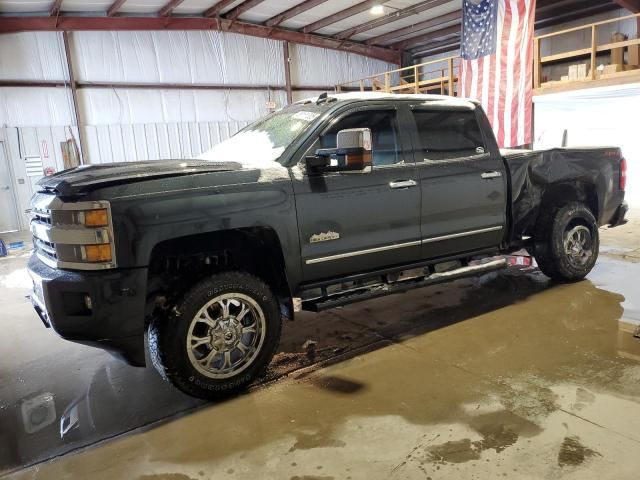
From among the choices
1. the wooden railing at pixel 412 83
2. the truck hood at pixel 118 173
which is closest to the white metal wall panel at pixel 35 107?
the wooden railing at pixel 412 83

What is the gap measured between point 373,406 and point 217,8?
46.3ft

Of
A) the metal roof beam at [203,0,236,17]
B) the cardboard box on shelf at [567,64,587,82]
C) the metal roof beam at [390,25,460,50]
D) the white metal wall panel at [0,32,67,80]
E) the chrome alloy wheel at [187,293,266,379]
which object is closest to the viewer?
the chrome alloy wheel at [187,293,266,379]

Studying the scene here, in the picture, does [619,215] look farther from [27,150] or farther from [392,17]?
[27,150]

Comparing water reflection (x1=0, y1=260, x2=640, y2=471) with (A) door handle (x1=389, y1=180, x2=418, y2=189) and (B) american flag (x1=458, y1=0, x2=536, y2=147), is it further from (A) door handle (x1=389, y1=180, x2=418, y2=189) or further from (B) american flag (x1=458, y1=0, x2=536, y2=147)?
(B) american flag (x1=458, y1=0, x2=536, y2=147)

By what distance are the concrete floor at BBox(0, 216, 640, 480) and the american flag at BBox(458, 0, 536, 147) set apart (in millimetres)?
7797

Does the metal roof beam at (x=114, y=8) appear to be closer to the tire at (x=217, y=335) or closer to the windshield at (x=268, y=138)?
the windshield at (x=268, y=138)

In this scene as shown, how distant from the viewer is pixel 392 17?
52.2 ft

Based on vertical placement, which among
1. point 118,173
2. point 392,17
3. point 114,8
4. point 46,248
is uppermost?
point 392,17

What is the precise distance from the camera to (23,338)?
4.41 metres

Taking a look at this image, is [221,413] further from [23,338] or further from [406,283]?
[23,338]

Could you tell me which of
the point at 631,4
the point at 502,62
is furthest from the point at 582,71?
the point at 631,4

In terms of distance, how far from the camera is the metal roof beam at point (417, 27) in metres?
15.9

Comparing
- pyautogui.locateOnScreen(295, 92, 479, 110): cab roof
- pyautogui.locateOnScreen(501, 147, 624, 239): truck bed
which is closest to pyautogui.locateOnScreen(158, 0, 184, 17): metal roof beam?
pyautogui.locateOnScreen(295, 92, 479, 110): cab roof

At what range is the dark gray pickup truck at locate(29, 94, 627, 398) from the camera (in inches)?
106
